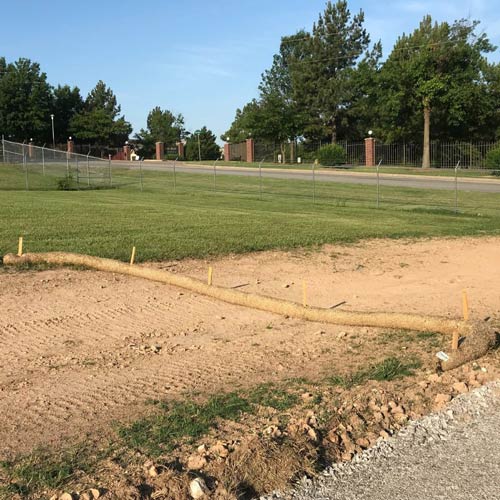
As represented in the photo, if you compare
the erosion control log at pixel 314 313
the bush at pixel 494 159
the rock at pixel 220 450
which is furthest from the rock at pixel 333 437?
the bush at pixel 494 159

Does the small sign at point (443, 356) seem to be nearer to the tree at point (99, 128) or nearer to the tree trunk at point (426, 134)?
the tree trunk at point (426, 134)

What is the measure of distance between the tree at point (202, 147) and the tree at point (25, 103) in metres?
25.0

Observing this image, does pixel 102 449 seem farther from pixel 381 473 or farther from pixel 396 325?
pixel 396 325

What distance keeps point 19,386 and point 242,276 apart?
494 centimetres

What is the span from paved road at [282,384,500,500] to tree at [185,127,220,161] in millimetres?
72915

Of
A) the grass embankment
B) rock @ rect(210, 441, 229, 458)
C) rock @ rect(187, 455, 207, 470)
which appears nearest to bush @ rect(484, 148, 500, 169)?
the grass embankment

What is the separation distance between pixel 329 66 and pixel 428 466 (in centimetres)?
6958

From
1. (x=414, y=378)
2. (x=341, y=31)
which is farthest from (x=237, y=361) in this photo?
(x=341, y=31)

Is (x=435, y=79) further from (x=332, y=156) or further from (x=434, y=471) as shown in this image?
(x=434, y=471)

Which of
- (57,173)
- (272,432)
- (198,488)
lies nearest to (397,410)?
(272,432)

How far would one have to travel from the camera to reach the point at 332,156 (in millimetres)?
52188

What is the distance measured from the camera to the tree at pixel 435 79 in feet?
153

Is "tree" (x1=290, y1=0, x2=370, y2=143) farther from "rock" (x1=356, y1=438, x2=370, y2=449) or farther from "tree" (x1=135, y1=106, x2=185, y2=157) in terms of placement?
"rock" (x1=356, y1=438, x2=370, y2=449)

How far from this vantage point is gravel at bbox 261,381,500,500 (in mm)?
3371
